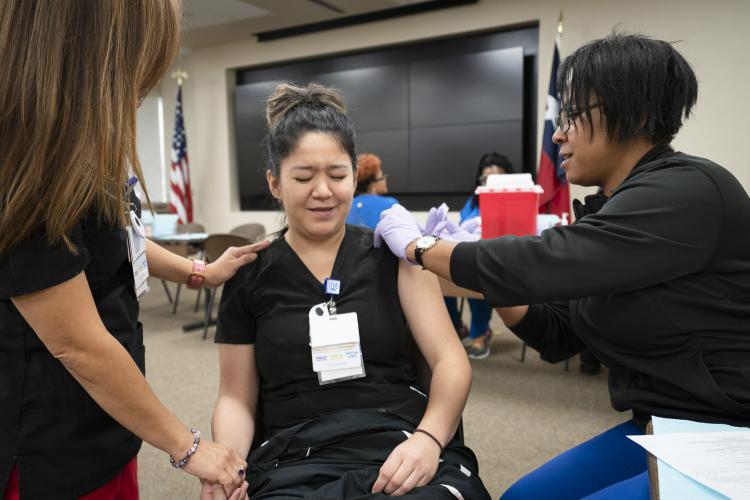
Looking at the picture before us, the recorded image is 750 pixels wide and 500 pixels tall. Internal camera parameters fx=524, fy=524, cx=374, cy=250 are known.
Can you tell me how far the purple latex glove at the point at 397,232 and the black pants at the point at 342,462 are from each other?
40 centimetres

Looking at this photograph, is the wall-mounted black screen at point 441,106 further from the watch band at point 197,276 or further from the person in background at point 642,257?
the person in background at point 642,257

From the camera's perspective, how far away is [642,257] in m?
0.97

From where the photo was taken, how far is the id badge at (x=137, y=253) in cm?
96

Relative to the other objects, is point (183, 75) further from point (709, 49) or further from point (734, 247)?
point (734, 247)

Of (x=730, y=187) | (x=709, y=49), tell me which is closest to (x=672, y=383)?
(x=730, y=187)

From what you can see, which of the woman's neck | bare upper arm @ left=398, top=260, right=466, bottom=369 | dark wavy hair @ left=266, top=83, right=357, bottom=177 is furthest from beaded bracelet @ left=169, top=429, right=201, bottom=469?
the woman's neck

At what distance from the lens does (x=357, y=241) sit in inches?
55.3

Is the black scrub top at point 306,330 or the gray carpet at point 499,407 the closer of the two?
the black scrub top at point 306,330

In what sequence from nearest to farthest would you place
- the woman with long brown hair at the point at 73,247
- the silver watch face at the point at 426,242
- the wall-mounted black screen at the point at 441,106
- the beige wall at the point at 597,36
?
the woman with long brown hair at the point at 73,247
the silver watch face at the point at 426,242
the beige wall at the point at 597,36
the wall-mounted black screen at the point at 441,106

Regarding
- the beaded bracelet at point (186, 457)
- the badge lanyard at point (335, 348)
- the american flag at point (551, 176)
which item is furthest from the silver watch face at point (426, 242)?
Result: the american flag at point (551, 176)

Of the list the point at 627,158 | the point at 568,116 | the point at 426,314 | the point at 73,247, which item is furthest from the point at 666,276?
the point at 73,247

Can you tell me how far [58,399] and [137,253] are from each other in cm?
28

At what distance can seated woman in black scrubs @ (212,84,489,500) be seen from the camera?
113 centimetres

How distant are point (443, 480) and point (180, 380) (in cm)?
274
